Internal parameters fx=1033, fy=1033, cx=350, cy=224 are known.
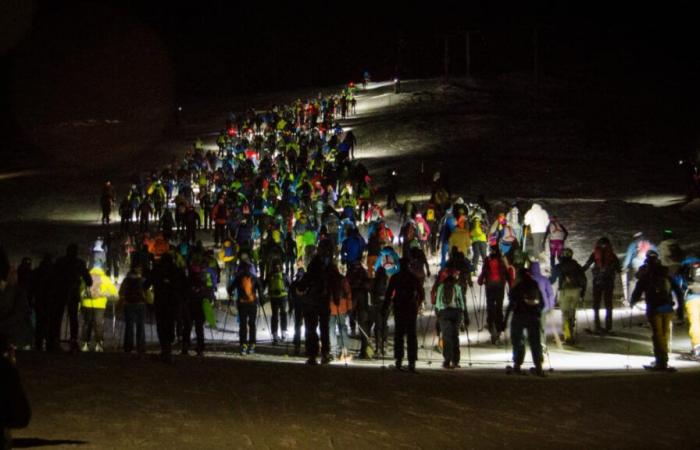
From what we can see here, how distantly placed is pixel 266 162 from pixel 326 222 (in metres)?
9.92

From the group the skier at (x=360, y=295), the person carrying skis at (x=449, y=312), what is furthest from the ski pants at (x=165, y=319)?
the person carrying skis at (x=449, y=312)

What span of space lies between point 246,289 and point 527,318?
5.01m

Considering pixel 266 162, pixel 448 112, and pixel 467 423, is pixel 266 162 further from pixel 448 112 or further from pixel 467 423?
pixel 467 423

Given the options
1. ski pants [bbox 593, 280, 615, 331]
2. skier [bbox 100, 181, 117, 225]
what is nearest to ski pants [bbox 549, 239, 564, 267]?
ski pants [bbox 593, 280, 615, 331]

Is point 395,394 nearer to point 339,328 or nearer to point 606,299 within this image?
point 339,328

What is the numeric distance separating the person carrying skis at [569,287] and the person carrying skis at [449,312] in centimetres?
273

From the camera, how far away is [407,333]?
14711 mm

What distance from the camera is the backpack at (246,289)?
1725 centimetres

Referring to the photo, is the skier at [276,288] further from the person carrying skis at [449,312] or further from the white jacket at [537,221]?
the white jacket at [537,221]

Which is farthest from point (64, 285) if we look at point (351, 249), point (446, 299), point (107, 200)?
point (107, 200)

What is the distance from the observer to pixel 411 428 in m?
10.6

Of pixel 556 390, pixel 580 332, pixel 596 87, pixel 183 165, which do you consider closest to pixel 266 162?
pixel 183 165

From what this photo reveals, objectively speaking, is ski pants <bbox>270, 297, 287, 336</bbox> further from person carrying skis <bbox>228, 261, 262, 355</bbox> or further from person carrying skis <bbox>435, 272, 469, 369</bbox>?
person carrying skis <bbox>435, 272, 469, 369</bbox>

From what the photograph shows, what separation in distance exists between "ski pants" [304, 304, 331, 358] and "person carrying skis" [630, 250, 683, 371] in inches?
186
